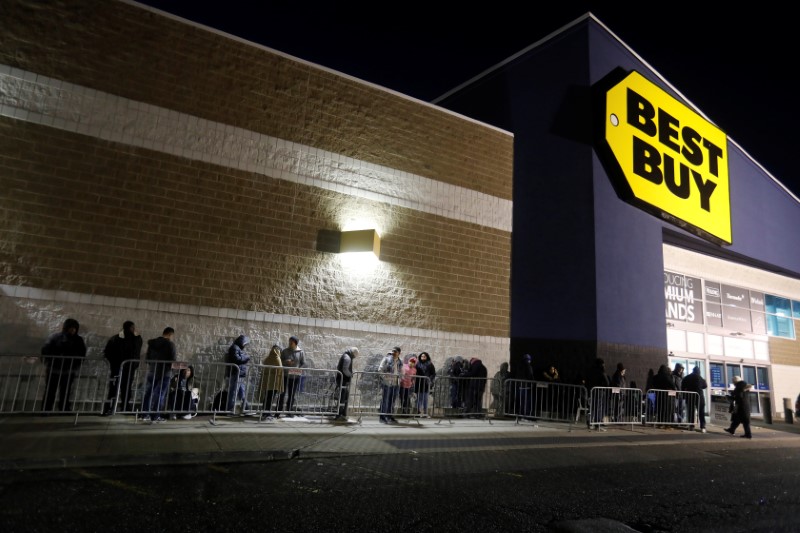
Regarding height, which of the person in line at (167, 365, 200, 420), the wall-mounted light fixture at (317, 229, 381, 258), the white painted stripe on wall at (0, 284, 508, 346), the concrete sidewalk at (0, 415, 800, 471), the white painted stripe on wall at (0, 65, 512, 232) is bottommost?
the concrete sidewalk at (0, 415, 800, 471)

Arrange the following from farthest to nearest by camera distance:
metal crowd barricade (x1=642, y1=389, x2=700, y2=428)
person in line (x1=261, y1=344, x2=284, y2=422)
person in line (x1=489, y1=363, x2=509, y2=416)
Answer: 1. metal crowd barricade (x1=642, y1=389, x2=700, y2=428)
2. person in line (x1=489, y1=363, x2=509, y2=416)
3. person in line (x1=261, y1=344, x2=284, y2=422)

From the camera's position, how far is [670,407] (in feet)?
47.5

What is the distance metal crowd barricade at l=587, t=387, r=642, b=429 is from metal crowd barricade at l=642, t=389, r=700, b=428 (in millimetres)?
489

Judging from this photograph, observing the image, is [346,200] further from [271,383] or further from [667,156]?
[667,156]

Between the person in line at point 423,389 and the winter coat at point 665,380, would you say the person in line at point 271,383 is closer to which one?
the person in line at point 423,389

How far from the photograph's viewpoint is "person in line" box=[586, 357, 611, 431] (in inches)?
505

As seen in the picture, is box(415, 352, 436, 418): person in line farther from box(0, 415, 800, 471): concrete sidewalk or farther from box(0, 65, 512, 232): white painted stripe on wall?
box(0, 65, 512, 232): white painted stripe on wall

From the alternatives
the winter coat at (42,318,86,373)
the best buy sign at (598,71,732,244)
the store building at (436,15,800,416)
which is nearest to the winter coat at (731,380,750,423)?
the store building at (436,15,800,416)

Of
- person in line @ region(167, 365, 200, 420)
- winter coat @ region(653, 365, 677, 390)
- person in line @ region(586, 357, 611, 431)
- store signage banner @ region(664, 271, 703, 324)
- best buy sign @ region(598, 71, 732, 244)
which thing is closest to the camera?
person in line @ region(167, 365, 200, 420)

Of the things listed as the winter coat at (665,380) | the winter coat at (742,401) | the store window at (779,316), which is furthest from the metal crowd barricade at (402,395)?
the store window at (779,316)

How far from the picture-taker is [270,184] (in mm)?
12766

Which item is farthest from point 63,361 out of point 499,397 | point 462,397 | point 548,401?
point 548,401

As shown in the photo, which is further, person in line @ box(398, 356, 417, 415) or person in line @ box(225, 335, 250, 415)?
person in line @ box(398, 356, 417, 415)

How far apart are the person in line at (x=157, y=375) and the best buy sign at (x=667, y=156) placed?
46.2ft
